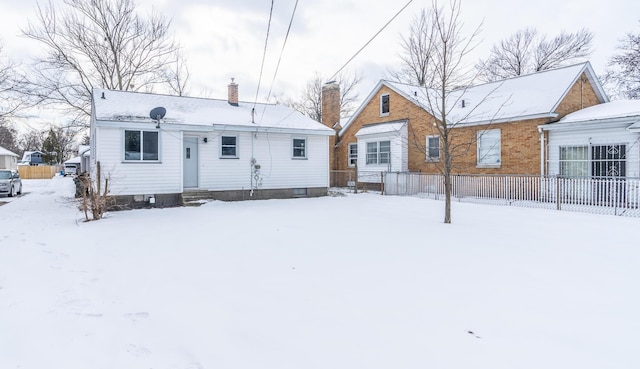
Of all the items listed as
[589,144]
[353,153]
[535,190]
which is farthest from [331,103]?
[589,144]

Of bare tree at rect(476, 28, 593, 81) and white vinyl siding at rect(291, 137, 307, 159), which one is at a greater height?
bare tree at rect(476, 28, 593, 81)

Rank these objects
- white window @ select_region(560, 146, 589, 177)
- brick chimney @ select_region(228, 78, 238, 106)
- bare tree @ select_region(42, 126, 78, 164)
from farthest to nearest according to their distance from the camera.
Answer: bare tree @ select_region(42, 126, 78, 164)
brick chimney @ select_region(228, 78, 238, 106)
white window @ select_region(560, 146, 589, 177)

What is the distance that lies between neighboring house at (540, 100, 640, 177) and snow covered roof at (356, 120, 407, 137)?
724 centimetres

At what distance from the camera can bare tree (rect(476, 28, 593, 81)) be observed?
33031 mm

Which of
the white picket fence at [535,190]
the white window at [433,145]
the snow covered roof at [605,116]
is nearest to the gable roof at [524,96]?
the snow covered roof at [605,116]

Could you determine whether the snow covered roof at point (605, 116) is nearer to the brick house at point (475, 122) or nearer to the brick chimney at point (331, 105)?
the brick house at point (475, 122)

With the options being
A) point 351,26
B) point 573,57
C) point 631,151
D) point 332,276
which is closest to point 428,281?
point 332,276

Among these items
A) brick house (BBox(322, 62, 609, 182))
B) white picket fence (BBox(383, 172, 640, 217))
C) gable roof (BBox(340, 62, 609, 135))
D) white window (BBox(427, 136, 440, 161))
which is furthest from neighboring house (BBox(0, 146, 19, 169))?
white window (BBox(427, 136, 440, 161))

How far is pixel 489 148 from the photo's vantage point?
58.6 ft

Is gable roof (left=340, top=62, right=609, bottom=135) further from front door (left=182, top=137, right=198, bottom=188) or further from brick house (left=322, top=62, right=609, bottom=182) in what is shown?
front door (left=182, top=137, right=198, bottom=188)

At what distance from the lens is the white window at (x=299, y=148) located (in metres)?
17.9

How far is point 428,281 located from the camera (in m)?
5.25

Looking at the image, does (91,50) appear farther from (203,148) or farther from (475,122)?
(475,122)

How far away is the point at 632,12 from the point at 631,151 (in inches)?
695
